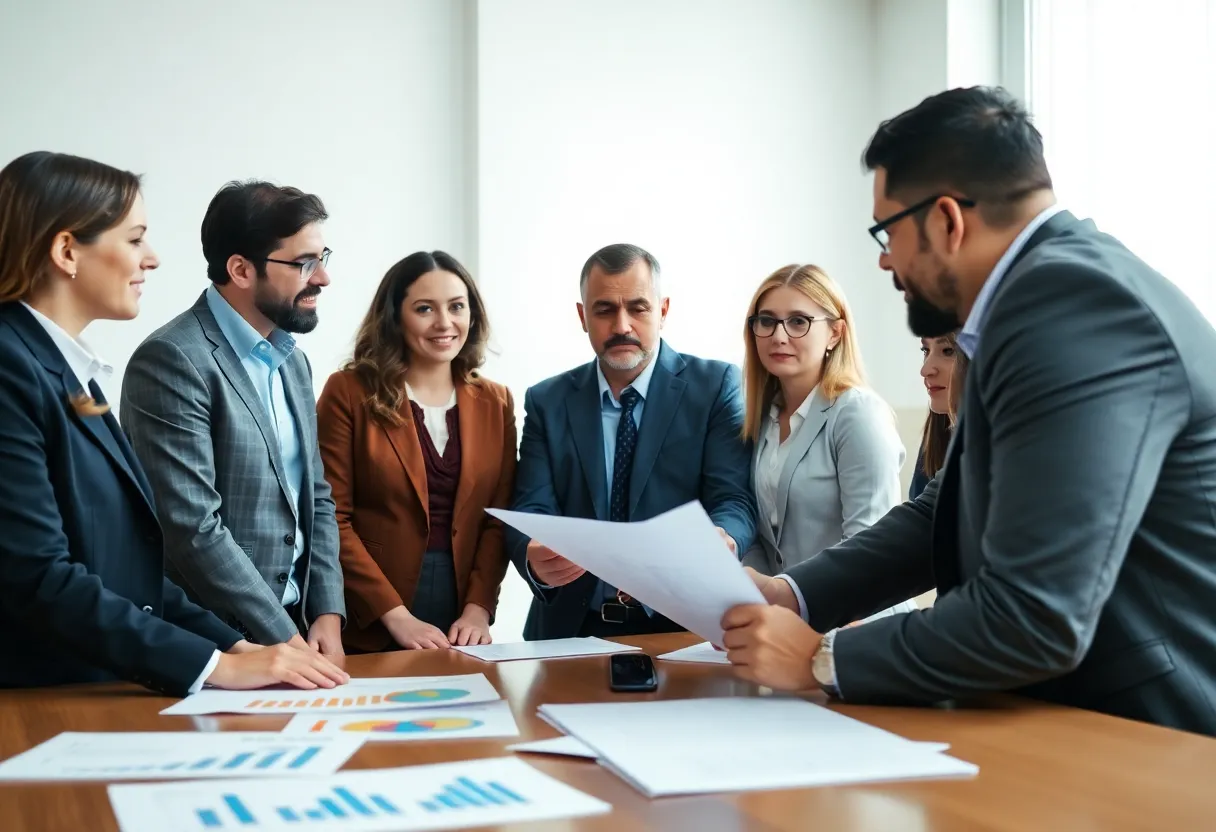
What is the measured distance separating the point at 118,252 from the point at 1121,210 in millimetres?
4100

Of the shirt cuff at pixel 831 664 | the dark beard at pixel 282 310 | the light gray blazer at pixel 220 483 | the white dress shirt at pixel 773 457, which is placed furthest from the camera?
the white dress shirt at pixel 773 457

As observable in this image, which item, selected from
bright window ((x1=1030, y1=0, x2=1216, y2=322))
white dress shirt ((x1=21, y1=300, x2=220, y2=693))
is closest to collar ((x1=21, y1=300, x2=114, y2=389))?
white dress shirt ((x1=21, y1=300, x2=220, y2=693))

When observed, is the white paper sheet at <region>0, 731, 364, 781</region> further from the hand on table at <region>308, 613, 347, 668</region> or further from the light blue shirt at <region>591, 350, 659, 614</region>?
the light blue shirt at <region>591, 350, 659, 614</region>

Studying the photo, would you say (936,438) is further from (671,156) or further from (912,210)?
(671,156)

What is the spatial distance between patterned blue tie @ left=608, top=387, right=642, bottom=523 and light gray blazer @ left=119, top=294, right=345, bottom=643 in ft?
2.50

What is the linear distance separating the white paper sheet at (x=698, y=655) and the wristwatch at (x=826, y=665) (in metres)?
0.37

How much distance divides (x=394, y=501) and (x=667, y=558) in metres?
1.75

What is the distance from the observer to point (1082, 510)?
1.28 meters

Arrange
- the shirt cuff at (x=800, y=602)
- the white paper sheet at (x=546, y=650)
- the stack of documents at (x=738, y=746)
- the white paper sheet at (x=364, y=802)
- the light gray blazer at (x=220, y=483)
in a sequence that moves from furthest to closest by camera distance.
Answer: the light gray blazer at (x=220, y=483), the white paper sheet at (x=546, y=650), the shirt cuff at (x=800, y=602), the stack of documents at (x=738, y=746), the white paper sheet at (x=364, y=802)

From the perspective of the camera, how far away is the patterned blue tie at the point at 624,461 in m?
3.04

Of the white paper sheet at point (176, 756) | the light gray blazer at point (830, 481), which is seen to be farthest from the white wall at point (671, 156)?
the white paper sheet at point (176, 756)

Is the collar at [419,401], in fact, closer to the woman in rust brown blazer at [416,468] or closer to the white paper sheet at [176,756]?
the woman in rust brown blazer at [416,468]

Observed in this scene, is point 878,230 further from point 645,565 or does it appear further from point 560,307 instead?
point 560,307

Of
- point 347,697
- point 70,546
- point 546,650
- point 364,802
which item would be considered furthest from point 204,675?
point 364,802
